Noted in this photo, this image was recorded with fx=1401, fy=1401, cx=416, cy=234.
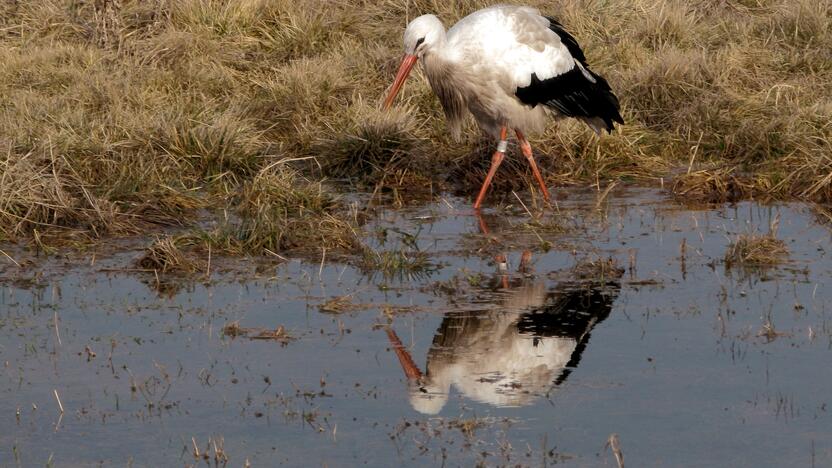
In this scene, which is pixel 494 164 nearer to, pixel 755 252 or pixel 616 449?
pixel 755 252

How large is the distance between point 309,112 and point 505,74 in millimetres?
2451

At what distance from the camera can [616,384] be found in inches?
232

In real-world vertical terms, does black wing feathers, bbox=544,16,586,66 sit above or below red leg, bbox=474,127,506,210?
above

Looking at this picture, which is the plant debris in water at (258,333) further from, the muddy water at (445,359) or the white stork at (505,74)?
the white stork at (505,74)

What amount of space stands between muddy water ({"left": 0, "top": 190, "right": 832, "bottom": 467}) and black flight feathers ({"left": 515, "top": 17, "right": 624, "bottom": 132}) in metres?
1.36

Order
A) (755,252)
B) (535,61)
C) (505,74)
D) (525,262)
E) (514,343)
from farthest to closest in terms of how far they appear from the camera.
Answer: (535,61) → (505,74) → (525,262) → (755,252) → (514,343)

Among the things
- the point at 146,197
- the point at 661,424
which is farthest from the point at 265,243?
the point at 661,424

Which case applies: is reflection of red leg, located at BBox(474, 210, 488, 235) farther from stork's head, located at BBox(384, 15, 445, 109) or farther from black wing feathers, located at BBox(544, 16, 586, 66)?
black wing feathers, located at BBox(544, 16, 586, 66)

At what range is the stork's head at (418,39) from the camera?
916 centimetres

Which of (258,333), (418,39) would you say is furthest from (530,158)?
(258,333)

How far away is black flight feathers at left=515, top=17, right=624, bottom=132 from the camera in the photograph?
9.77 m

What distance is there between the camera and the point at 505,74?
371 inches

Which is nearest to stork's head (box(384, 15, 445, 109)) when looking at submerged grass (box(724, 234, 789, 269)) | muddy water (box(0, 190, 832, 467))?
muddy water (box(0, 190, 832, 467))

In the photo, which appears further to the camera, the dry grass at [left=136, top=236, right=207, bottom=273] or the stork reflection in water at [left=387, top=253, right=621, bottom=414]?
the dry grass at [left=136, top=236, right=207, bottom=273]
